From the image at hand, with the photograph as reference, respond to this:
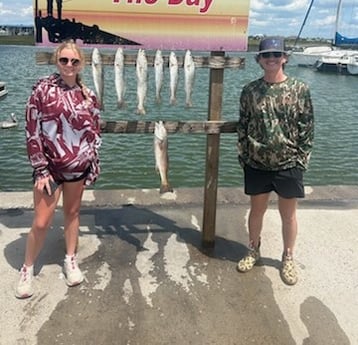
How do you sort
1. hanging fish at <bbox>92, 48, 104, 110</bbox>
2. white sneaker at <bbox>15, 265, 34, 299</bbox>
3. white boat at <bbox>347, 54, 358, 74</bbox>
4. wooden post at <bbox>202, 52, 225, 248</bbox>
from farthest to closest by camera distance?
white boat at <bbox>347, 54, 358, 74</bbox> < wooden post at <bbox>202, 52, 225, 248</bbox> < hanging fish at <bbox>92, 48, 104, 110</bbox> < white sneaker at <bbox>15, 265, 34, 299</bbox>

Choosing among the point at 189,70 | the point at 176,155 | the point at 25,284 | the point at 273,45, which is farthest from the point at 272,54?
Result: the point at 176,155

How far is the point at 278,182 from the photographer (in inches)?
144

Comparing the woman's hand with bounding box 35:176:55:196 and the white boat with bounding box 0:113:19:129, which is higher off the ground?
the woman's hand with bounding box 35:176:55:196

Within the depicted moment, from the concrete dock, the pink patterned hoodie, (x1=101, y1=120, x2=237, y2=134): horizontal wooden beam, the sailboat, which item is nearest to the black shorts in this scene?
(x1=101, y1=120, x2=237, y2=134): horizontal wooden beam

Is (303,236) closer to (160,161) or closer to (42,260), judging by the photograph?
(160,161)

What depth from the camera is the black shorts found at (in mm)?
3623

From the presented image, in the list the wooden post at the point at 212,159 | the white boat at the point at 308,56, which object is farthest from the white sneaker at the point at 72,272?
the white boat at the point at 308,56

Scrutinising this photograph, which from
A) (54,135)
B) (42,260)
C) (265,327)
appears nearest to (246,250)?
(265,327)

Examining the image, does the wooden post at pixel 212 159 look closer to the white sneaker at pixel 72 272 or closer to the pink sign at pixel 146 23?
the pink sign at pixel 146 23

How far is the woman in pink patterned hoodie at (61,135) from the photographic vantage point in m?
3.26

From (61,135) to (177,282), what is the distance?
1.49m

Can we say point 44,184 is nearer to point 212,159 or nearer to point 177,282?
point 177,282

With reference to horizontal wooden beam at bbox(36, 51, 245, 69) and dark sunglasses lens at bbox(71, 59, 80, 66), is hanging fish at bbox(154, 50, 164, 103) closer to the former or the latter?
horizontal wooden beam at bbox(36, 51, 245, 69)

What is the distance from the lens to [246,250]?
442 centimetres
